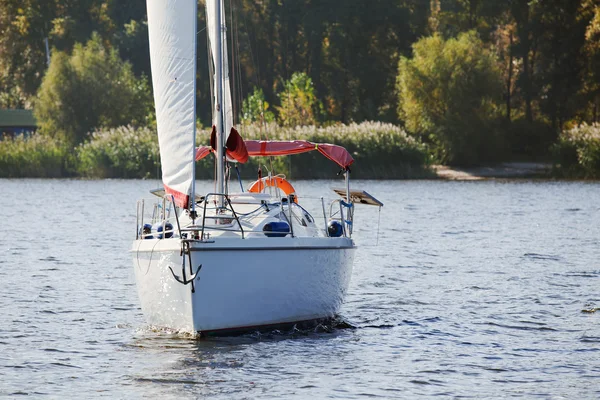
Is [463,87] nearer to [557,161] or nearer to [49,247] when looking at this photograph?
[557,161]

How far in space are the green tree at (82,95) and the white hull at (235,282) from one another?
6282cm

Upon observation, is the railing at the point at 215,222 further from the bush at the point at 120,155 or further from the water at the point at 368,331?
the bush at the point at 120,155

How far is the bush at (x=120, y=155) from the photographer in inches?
2921

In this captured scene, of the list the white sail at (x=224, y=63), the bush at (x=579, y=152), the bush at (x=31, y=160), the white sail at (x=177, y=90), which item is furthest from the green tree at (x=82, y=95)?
the white sail at (x=177, y=90)

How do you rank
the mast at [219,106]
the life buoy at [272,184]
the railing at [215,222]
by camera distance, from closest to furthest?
the railing at [215,222], the mast at [219,106], the life buoy at [272,184]

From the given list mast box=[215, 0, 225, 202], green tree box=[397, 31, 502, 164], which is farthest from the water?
green tree box=[397, 31, 502, 164]

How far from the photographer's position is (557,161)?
71750 millimetres

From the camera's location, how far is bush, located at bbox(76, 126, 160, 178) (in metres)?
74.2

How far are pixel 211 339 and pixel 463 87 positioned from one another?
60.7 metres

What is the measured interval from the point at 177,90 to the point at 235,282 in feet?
10.3

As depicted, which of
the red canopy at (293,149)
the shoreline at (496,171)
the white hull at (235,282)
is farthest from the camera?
the shoreline at (496,171)

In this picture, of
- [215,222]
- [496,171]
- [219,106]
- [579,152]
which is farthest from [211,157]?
[215,222]

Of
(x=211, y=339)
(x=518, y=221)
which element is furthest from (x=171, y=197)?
(x=518, y=221)

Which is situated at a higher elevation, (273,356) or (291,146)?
(291,146)
